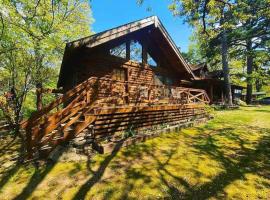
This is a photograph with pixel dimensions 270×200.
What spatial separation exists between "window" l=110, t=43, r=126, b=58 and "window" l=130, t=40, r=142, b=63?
735 millimetres

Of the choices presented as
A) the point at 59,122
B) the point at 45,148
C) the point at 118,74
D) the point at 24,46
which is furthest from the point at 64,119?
the point at 24,46

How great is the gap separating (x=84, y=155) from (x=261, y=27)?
2971 centimetres

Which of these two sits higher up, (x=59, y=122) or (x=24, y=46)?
(x=24, y=46)

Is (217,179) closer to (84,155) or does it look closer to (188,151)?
(188,151)

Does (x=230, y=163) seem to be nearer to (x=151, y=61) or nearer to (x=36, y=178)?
(x=36, y=178)

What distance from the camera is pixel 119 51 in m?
13.5

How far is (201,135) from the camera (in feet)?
36.4

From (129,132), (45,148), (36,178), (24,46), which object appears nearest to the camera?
(36,178)

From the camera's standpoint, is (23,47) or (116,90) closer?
(116,90)

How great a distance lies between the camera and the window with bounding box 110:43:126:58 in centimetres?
1308

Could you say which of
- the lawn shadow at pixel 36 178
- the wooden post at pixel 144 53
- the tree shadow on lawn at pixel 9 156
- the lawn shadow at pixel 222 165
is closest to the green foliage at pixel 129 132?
the lawn shadow at pixel 222 165

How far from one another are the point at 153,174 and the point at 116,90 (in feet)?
21.9

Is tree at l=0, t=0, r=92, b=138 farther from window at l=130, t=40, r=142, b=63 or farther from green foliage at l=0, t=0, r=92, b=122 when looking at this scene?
window at l=130, t=40, r=142, b=63

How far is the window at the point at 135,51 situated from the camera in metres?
14.3
